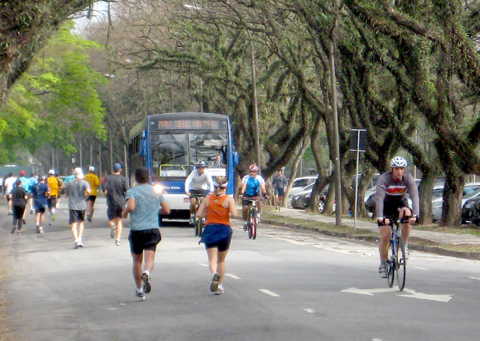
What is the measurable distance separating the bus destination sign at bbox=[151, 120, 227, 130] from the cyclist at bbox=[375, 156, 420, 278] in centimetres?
1496

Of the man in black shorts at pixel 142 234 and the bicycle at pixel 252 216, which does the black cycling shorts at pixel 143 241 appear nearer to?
the man in black shorts at pixel 142 234

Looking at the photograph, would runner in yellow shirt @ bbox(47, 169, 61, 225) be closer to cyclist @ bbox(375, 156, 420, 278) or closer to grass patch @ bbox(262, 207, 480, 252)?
grass patch @ bbox(262, 207, 480, 252)

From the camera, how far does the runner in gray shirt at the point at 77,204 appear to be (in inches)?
729

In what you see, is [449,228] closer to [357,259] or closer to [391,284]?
[357,259]

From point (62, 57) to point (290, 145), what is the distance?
14513 mm

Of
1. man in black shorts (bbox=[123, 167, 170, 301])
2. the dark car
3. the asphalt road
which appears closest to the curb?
the asphalt road

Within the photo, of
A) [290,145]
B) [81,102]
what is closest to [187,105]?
[81,102]

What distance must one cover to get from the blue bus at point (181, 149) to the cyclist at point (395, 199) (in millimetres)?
14284

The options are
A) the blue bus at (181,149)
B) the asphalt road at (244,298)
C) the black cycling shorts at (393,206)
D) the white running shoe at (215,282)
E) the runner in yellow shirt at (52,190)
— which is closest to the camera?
the asphalt road at (244,298)

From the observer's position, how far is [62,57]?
45.8m

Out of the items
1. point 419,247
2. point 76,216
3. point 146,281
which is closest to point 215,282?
point 146,281

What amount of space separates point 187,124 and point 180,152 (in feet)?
3.02

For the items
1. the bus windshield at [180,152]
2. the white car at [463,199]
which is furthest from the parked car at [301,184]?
the bus windshield at [180,152]

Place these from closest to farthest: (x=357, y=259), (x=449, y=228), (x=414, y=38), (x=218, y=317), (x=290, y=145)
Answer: (x=218, y=317) → (x=357, y=259) → (x=414, y=38) → (x=449, y=228) → (x=290, y=145)
